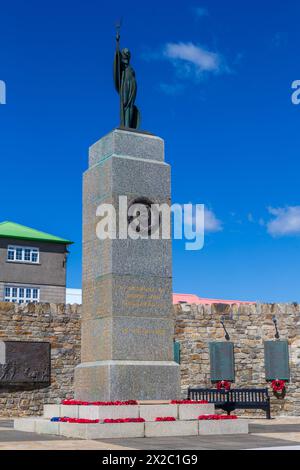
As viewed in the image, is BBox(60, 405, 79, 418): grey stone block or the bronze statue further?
the bronze statue

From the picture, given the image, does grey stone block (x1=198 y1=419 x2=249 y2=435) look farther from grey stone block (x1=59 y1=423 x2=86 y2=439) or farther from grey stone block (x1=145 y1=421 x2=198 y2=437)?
grey stone block (x1=59 y1=423 x2=86 y2=439)

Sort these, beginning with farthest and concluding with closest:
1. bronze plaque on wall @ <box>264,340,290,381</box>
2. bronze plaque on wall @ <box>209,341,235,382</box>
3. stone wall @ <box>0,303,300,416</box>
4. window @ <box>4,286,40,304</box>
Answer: window @ <box>4,286,40,304</box>
bronze plaque on wall @ <box>264,340,290,381</box>
bronze plaque on wall @ <box>209,341,235,382</box>
stone wall @ <box>0,303,300,416</box>

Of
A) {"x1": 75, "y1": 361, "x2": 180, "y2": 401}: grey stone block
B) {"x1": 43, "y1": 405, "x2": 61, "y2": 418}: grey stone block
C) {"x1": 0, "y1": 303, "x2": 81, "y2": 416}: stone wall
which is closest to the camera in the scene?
{"x1": 75, "y1": 361, "x2": 180, "y2": 401}: grey stone block

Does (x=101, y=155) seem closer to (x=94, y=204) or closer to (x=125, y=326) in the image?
(x=94, y=204)

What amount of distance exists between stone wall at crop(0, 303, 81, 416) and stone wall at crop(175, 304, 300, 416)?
323 centimetres

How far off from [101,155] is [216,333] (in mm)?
9387

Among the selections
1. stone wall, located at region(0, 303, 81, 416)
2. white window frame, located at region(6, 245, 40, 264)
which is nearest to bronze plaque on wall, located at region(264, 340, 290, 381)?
stone wall, located at region(0, 303, 81, 416)

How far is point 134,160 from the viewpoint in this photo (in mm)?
13602

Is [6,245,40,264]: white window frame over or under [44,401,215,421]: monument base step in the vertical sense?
over

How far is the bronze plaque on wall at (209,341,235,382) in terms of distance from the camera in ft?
69.3

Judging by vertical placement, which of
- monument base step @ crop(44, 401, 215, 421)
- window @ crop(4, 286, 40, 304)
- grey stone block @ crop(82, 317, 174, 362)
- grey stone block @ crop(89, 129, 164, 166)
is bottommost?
monument base step @ crop(44, 401, 215, 421)

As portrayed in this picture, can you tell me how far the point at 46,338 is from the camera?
66.6 ft

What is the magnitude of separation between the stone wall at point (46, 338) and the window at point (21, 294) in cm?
2031
